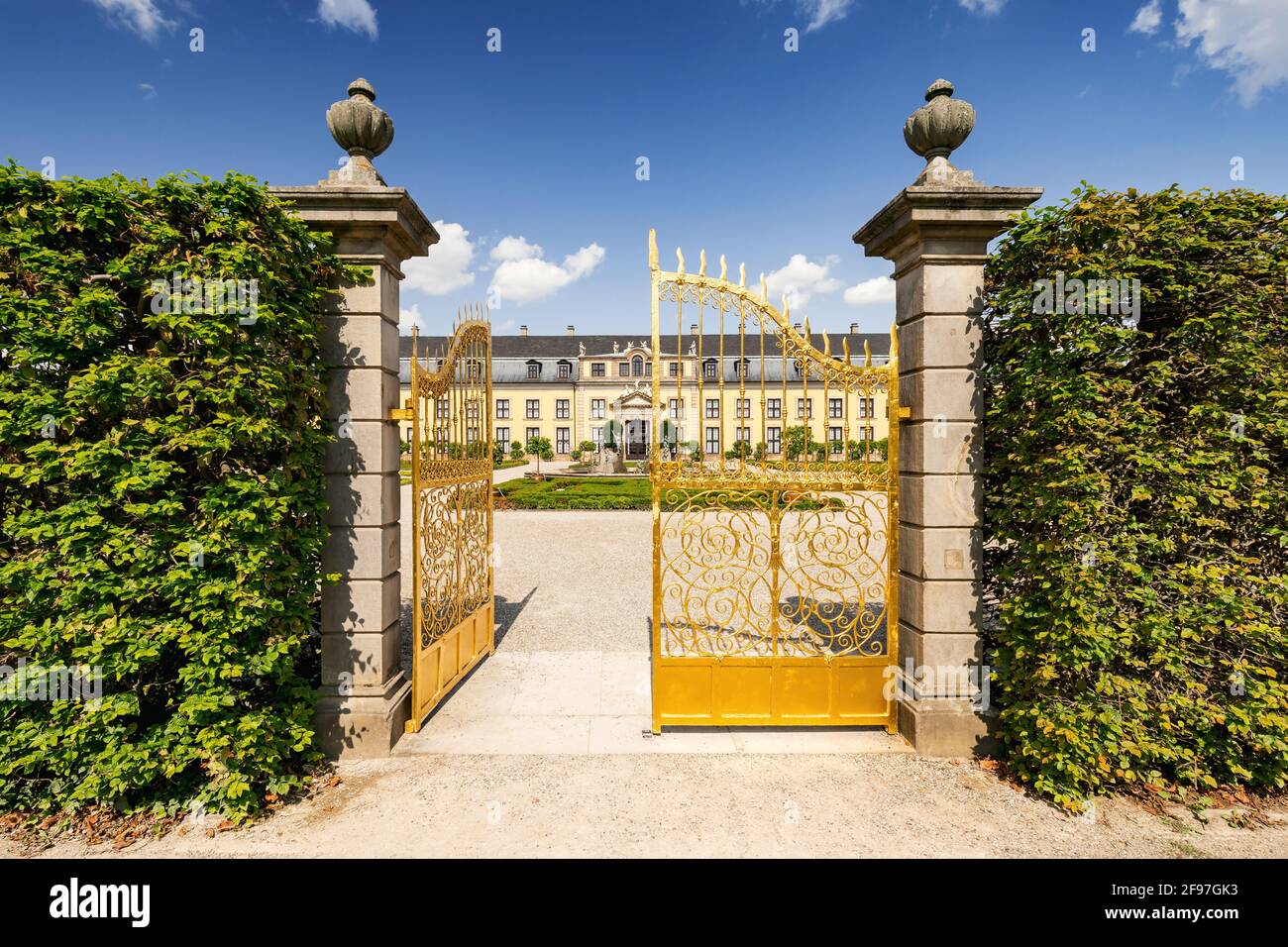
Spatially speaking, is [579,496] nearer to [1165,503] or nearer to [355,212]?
[355,212]

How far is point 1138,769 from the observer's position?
3.48 m

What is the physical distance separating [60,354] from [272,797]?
2928 mm

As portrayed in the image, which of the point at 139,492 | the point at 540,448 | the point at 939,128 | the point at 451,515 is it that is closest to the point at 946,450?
the point at 939,128

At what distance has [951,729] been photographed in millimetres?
3967

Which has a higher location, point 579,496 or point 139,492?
point 139,492

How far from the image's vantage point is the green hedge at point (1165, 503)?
3.27 m

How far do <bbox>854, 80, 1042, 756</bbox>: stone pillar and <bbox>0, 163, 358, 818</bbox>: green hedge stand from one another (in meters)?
4.39

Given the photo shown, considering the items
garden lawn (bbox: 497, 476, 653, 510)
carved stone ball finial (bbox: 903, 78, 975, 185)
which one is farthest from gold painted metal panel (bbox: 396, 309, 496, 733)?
garden lawn (bbox: 497, 476, 653, 510)

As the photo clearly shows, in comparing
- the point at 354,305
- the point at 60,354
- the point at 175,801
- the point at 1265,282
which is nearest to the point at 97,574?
the point at 60,354

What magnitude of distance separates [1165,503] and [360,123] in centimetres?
608

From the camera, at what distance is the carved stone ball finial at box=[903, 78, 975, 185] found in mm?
3910

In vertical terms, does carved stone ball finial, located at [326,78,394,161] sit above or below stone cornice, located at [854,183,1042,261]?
above

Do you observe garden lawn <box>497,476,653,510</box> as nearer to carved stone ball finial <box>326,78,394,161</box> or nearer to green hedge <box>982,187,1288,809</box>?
carved stone ball finial <box>326,78,394,161</box>

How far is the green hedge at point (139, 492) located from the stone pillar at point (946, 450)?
4.39 m
